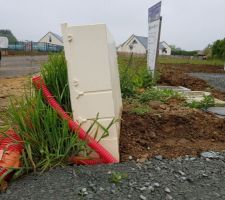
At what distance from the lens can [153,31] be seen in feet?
32.9

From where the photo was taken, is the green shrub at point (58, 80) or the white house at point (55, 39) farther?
the white house at point (55, 39)

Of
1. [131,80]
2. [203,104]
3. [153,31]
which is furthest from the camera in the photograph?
[153,31]

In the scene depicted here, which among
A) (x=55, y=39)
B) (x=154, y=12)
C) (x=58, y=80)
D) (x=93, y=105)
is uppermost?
(x=154, y=12)

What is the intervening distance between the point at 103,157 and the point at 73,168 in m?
0.31

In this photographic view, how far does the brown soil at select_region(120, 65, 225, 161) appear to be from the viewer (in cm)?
371

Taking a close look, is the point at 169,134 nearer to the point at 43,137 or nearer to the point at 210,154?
the point at 210,154

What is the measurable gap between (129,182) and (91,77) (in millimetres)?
986

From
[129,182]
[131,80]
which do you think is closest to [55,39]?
[131,80]

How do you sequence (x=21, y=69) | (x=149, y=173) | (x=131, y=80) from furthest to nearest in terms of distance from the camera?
(x=21, y=69), (x=131, y=80), (x=149, y=173)

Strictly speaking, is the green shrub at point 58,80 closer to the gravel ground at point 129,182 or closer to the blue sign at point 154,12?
the gravel ground at point 129,182

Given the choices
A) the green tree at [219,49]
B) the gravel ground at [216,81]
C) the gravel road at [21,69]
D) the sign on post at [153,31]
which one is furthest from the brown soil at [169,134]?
the green tree at [219,49]

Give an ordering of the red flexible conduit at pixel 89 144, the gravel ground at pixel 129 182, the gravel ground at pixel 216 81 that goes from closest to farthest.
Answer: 1. the gravel ground at pixel 129 182
2. the red flexible conduit at pixel 89 144
3. the gravel ground at pixel 216 81

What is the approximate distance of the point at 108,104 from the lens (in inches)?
140

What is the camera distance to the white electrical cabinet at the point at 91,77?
136 inches
